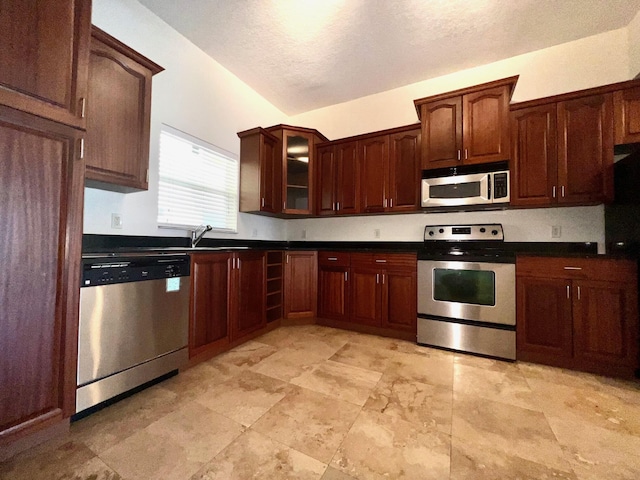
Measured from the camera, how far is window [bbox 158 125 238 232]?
2.36 m

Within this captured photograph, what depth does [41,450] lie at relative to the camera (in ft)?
3.77

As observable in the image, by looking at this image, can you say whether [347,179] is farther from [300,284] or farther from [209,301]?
[209,301]

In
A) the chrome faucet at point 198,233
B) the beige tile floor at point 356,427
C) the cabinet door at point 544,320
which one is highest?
the chrome faucet at point 198,233

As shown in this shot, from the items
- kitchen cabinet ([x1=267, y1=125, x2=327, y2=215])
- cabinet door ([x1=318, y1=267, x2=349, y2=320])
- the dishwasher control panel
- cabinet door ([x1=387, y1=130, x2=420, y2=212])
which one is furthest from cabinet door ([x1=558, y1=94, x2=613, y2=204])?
the dishwasher control panel

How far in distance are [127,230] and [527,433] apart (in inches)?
117

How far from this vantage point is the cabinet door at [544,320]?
2.06 metres

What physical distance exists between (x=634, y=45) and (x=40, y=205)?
15.1ft

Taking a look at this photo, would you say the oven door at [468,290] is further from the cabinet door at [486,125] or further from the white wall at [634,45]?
the white wall at [634,45]

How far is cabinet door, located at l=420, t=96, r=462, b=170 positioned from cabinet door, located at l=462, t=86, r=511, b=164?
0.07 metres

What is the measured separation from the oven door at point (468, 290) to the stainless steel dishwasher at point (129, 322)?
224 cm

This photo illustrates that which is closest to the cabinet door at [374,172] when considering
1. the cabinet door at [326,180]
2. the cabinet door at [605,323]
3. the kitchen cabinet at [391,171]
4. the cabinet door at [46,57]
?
the kitchen cabinet at [391,171]

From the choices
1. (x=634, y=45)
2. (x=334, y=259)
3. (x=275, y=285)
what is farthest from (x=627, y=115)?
(x=275, y=285)

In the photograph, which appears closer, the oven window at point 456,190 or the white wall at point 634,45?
the white wall at point 634,45

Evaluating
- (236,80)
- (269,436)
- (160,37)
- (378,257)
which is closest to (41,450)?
(269,436)
